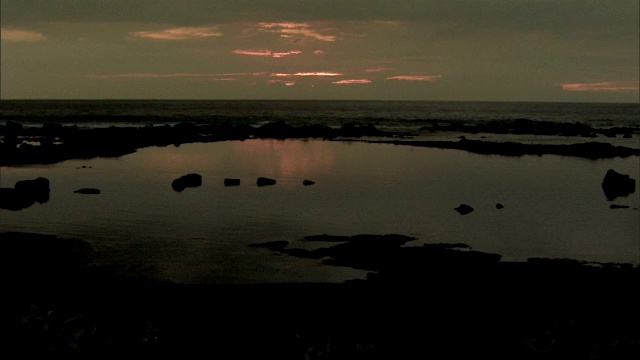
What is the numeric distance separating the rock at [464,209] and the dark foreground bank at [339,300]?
222 inches

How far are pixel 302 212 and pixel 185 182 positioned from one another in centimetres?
A: 843

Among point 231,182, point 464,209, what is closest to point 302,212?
point 464,209

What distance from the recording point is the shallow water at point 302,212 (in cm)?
1797

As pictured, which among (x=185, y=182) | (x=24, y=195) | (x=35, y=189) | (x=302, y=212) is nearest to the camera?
(x=302, y=212)

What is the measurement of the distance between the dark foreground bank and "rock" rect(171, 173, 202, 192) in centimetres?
1098

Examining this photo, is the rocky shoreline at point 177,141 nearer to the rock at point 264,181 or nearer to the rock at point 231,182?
the rock at point 231,182

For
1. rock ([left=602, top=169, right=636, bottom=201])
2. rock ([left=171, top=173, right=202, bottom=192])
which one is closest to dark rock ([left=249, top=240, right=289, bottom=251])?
rock ([left=171, top=173, right=202, bottom=192])

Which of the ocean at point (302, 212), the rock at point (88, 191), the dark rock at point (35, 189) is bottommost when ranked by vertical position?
the ocean at point (302, 212)

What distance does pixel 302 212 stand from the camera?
2467 cm

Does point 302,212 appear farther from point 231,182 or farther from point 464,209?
point 231,182

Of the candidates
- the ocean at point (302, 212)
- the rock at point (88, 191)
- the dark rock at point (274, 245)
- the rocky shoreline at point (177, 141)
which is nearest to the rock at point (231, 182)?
the ocean at point (302, 212)

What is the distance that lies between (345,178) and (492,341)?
2912 cm

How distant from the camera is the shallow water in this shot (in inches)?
707

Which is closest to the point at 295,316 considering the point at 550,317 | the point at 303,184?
the point at 550,317
